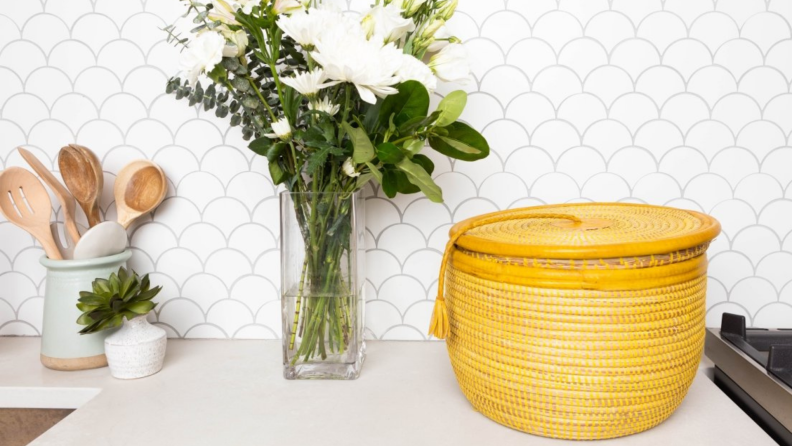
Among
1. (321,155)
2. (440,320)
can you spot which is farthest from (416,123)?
(440,320)

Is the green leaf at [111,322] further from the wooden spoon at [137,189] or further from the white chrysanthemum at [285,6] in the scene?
the white chrysanthemum at [285,6]

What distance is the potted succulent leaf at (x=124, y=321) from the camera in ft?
2.96

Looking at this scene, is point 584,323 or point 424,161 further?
point 424,161

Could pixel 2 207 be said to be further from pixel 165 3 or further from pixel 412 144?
pixel 412 144

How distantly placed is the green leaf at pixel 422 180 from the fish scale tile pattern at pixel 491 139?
28 cm

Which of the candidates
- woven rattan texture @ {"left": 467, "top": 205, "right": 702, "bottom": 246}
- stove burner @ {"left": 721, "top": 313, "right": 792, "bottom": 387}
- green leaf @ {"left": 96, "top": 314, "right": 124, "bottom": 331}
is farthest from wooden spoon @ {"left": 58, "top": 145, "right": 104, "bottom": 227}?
stove burner @ {"left": 721, "top": 313, "right": 792, "bottom": 387}

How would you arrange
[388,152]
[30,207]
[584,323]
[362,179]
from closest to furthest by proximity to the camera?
[584,323]
[388,152]
[362,179]
[30,207]

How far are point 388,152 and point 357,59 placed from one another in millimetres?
124

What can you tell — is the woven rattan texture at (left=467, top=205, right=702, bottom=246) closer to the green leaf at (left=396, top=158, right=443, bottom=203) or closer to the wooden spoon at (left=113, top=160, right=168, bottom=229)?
the green leaf at (left=396, top=158, right=443, bottom=203)

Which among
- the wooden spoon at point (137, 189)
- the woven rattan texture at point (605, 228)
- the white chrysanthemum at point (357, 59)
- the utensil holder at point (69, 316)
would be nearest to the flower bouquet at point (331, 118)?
the white chrysanthemum at point (357, 59)

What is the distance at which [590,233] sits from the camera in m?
0.72

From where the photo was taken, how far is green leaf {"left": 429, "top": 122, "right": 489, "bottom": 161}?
0.84 meters

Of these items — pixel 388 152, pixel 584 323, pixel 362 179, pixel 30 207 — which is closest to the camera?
pixel 584 323

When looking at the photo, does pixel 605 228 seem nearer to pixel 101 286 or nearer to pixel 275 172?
pixel 275 172
